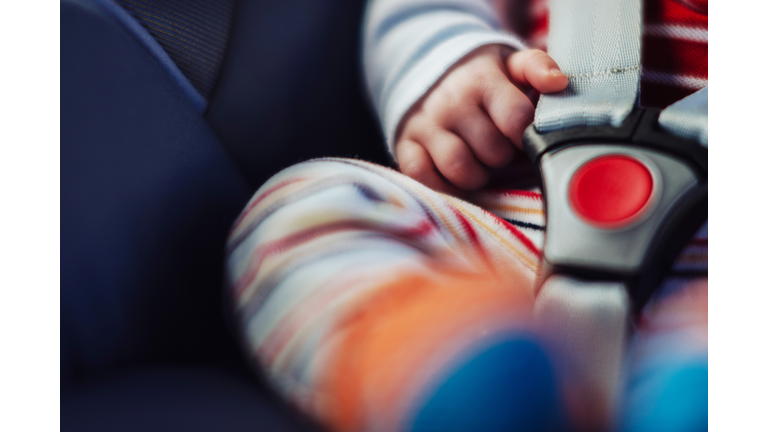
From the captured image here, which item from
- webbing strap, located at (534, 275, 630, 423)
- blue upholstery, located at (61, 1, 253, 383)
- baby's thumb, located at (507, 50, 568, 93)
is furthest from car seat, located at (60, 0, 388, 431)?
baby's thumb, located at (507, 50, 568, 93)

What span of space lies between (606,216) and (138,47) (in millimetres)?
317

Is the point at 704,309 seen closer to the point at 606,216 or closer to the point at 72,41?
the point at 606,216

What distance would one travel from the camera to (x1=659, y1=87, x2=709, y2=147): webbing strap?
0.31 m

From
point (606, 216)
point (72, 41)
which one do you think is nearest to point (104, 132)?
point (72, 41)

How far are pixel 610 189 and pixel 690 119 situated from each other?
7cm

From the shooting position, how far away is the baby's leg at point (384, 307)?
0.20 meters

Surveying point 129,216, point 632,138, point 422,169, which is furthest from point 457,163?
point 129,216

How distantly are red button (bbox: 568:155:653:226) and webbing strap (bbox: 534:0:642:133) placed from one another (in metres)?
0.04

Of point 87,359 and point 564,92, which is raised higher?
point 564,92

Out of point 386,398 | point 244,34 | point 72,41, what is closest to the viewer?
point 386,398

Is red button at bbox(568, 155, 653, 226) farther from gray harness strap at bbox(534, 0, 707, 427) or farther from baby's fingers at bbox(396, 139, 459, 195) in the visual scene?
baby's fingers at bbox(396, 139, 459, 195)

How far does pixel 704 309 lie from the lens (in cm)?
28

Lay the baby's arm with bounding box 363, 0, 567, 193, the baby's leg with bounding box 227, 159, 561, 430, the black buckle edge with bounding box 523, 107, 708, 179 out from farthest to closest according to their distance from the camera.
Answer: the baby's arm with bounding box 363, 0, 567, 193
the black buckle edge with bounding box 523, 107, 708, 179
the baby's leg with bounding box 227, 159, 561, 430

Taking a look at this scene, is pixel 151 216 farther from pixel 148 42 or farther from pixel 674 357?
pixel 674 357
